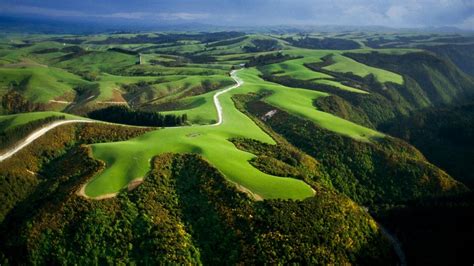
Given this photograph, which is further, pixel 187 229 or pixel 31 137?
pixel 31 137

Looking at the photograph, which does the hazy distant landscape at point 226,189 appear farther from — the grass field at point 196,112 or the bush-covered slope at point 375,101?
the bush-covered slope at point 375,101

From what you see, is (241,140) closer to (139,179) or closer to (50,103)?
(139,179)

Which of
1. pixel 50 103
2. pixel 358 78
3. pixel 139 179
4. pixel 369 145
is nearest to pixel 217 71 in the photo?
pixel 358 78

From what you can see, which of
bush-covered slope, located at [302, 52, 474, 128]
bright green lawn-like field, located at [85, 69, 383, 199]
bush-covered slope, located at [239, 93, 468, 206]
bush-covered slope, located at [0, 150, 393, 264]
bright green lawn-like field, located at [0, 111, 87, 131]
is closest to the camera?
bush-covered slope, located at [0, 150, 393, 264]

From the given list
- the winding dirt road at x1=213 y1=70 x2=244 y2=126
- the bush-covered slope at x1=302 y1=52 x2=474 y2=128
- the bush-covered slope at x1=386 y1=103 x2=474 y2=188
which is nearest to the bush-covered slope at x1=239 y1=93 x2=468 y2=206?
the bush-covered slope at x1=386 y1=103 x2=474 y2=188

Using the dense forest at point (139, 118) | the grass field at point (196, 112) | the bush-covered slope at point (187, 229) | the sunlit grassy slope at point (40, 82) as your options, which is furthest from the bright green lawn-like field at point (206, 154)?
the sunlit grassy slope at point (40, 82)

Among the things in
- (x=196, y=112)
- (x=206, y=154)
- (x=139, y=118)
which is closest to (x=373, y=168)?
(x=206, y=154)

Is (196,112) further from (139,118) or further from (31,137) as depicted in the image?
(31,137)

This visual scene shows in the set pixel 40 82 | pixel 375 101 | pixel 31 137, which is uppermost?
pixel 31 137

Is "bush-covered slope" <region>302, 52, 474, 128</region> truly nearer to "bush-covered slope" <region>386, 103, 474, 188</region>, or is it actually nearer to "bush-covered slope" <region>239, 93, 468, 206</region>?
"bush-covered slope" <region>386, 103, 474, 188</region>

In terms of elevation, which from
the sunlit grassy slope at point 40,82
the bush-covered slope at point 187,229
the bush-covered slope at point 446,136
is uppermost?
the sunlit grassy slope at point 40,82

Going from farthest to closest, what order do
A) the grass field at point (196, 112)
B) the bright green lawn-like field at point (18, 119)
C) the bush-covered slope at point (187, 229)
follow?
1. the bright green lawn-like field at point (18, 119)
2. the grass field at point (196, 112)
3. the bush-covered slope at point (187, 229)
